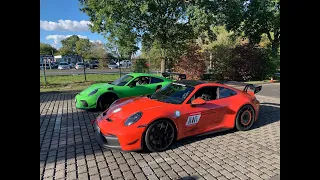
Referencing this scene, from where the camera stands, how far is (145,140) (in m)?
4.29

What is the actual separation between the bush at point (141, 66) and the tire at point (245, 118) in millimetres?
11639

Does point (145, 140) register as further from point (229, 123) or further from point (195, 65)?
point (195, 65)

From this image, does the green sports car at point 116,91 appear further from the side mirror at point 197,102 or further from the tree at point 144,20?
the tree at point 144,20

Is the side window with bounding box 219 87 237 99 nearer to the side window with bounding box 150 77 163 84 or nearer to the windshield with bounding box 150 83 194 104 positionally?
the windshield with bounding box 150 83 194 104

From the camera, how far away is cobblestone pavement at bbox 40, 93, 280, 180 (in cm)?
362

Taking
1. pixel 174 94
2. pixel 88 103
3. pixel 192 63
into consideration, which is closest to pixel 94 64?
pixel 192 63

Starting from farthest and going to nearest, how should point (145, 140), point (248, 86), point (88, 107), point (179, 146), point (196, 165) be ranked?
1. point (88, 107)
2. point (248, 86)
3. point (179, 146)
4. point (145, 140)
5. point (196, 165)

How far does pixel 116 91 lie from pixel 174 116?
11.7 feet

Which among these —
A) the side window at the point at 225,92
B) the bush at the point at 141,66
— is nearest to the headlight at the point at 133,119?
the side window at the point at 225,92

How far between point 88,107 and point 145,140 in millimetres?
3708

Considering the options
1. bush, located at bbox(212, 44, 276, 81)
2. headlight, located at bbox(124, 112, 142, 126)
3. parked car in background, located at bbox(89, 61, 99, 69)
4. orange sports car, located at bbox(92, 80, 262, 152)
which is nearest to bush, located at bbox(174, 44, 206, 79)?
bush, located at bbox(212, 44, 276, 81)

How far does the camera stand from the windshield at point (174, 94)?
16.4 feet
